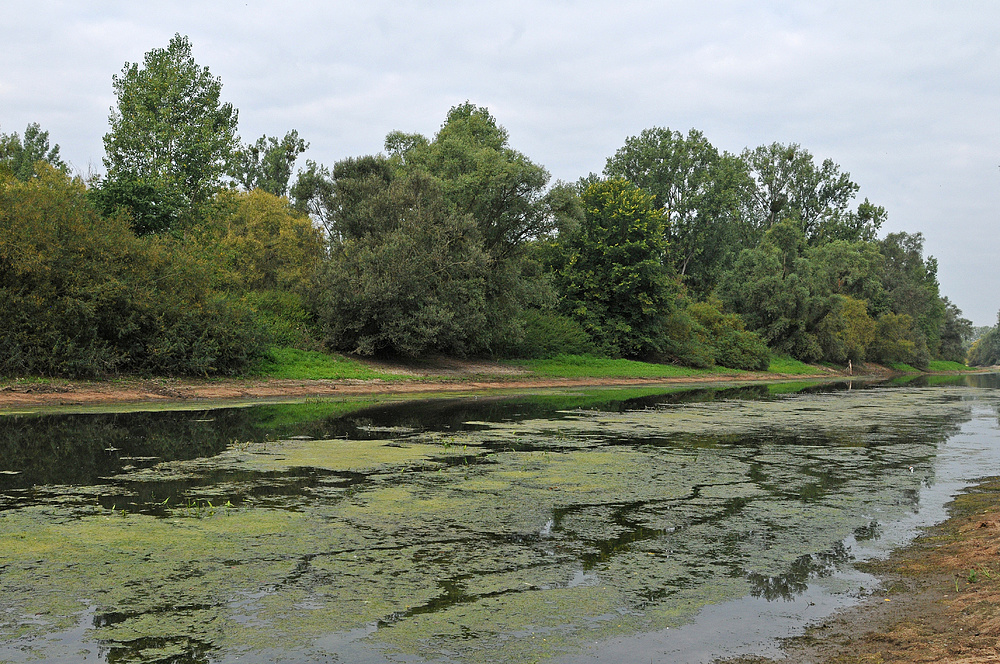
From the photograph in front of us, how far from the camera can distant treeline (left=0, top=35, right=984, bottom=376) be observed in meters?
26.2

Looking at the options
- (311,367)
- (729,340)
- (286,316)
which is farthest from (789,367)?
(311,367)

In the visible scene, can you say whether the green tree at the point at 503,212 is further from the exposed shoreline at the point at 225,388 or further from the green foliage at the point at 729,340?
the green foliage at the point at 729,340

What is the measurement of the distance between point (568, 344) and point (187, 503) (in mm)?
39563

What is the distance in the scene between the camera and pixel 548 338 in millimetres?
47219

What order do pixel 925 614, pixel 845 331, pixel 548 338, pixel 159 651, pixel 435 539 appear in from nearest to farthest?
pixel 159 651
pixel 925 614
pixel 435 539
pixel 548 338
pixel 845 331

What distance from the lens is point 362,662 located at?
16.7 feet

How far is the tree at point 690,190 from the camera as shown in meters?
82.2

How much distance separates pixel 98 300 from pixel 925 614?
86.6ft

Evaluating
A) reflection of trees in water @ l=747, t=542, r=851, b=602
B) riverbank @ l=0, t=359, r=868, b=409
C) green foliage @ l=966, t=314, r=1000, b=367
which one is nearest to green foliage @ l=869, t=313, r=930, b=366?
riverbank @ l=0, t=359, r=868, b=409

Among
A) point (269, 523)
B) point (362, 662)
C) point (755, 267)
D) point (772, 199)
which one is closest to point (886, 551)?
point (362, 662)

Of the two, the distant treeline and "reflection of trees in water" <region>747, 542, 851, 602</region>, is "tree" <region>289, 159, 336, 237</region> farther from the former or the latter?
"reflection of trees in water" <region>747, 542, 851, 602</region>

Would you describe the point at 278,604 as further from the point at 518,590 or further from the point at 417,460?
the point at 417,460

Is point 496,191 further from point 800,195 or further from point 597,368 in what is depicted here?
point 800,195

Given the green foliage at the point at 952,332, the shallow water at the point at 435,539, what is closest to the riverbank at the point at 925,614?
the shallow water at the point at 435,539
